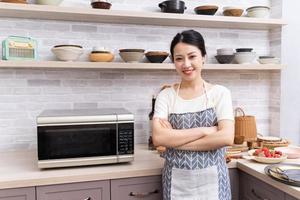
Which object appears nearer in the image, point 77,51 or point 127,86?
point 77,51

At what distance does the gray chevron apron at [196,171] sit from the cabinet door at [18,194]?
72cm

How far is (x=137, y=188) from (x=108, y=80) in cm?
95

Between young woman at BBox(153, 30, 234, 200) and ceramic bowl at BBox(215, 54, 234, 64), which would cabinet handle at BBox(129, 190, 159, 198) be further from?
ceramic bowl at BBox(215, 54, 234, 64)

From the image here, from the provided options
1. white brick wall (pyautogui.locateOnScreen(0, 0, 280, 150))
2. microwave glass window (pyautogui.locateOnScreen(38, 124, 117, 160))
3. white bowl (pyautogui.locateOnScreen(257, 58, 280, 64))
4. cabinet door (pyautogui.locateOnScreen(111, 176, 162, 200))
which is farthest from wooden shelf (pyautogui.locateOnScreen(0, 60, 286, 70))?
cabinet door (pyautogui.locateOnScreen(111, 176, 162, 200))

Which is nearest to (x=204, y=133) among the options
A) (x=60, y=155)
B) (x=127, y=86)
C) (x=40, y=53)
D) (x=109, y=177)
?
(x=109, y=177)

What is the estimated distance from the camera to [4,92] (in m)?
2.29

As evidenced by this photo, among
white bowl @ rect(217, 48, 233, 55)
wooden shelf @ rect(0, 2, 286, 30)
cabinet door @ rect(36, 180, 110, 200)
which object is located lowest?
cabinet door @ rect(36, 180, 110, 200)

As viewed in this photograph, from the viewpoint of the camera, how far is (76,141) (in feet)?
6.23

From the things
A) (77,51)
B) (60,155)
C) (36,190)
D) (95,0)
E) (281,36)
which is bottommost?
(36,190)

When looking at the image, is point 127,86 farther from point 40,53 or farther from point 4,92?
point 4,92

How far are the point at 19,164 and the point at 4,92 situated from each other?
610mm

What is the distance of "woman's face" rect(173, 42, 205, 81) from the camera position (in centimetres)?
172

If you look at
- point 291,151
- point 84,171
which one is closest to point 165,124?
point 84,171

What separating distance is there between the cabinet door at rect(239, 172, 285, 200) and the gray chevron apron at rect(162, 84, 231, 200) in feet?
0.76
